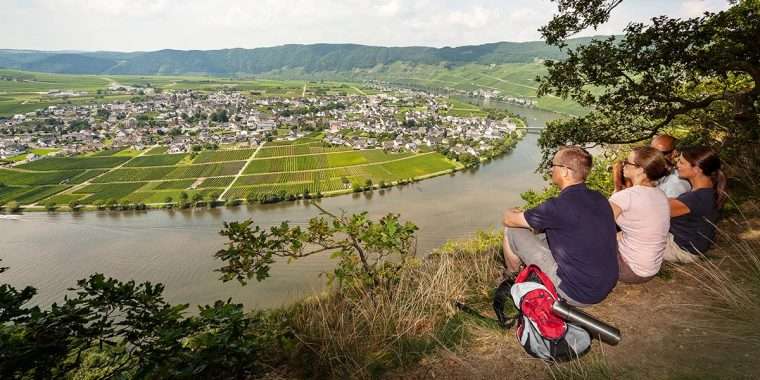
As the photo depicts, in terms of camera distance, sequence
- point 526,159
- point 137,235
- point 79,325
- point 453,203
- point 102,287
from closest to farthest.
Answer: point 79,325 < point 102,287 < point 137,235 < point 453,203 < point 526,159

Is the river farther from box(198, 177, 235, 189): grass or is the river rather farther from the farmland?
box(198, 177, 235, 189): grass

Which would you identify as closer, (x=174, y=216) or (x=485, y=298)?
(x=485, y=298)

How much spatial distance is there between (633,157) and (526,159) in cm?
5086

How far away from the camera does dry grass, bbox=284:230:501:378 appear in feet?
8.46

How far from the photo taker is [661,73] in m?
6.50

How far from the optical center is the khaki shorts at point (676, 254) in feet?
11.0

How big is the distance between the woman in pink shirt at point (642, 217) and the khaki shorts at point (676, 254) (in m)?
0.66

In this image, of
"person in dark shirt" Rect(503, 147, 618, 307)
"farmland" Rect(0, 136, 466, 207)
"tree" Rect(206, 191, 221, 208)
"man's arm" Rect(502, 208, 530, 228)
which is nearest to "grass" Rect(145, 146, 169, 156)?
"farmland" Rect(0, 136, 466, 207)

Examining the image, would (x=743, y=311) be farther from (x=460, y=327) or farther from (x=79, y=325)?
(x=79, y=325)

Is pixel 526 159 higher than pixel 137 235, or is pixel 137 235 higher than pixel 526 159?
pixel 526 159

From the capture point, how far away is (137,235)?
32.3 metres

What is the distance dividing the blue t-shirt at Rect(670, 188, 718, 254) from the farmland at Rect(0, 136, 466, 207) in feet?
126

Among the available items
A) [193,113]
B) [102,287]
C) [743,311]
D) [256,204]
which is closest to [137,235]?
[256,204]

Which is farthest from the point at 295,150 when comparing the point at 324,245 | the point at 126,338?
the point at 126,338
